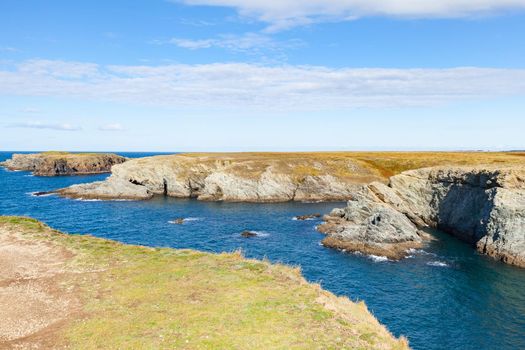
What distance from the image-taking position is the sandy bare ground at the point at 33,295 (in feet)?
70.8

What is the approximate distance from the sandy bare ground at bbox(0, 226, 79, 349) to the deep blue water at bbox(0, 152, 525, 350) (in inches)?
1172

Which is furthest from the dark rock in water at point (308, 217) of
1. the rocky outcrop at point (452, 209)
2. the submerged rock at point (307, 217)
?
the rocky outcrop at point (452, 209)

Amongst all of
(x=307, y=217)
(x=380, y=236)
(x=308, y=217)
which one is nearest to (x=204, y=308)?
(x=380, y=236)

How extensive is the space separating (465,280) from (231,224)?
5026cm

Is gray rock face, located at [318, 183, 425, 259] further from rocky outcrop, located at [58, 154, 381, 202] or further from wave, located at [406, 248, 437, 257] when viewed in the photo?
rocky outcrop, located at [58, 154, 381, 202]

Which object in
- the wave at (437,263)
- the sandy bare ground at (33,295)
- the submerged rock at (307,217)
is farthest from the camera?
the submerged rock at (307,217)

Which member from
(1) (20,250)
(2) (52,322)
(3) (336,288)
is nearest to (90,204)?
(1) (20,250)

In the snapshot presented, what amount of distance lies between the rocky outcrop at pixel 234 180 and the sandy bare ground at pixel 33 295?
87189mm

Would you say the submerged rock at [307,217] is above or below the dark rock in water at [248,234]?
above

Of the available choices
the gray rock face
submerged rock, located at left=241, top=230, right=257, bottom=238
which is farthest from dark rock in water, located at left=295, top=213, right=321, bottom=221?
the gray rock face

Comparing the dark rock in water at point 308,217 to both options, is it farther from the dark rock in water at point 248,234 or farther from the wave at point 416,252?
the wave at point 416,252

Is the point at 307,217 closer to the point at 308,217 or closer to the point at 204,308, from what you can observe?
the point at 308,217

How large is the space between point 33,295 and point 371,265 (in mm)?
45035

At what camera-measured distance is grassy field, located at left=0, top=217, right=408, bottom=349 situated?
20.4 m
